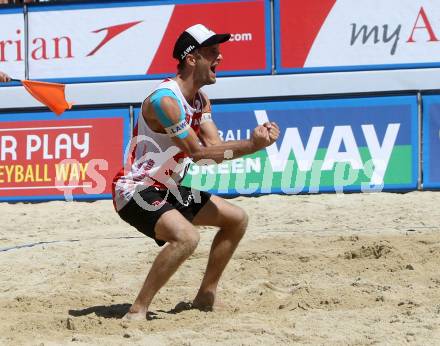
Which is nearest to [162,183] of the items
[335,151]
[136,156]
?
[136,156]

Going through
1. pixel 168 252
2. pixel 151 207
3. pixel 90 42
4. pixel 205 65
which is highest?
pixel 90 42

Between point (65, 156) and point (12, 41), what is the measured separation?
59.5 inches

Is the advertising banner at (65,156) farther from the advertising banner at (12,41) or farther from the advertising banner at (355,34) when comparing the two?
the advertising banner at (355,34)

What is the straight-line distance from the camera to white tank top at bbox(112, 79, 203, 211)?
208 inches

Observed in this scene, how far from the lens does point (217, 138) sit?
5625 millimetres

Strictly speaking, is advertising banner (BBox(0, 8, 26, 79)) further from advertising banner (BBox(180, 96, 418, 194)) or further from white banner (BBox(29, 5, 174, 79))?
advertising banner (BBox(180, 96, 418, 194))

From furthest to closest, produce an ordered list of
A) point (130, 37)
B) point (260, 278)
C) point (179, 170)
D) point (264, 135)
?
point (130, 37)
point (260, 278)
point (179, 170)
point (264, 135)

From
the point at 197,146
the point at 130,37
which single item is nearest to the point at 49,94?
the point at 197,146

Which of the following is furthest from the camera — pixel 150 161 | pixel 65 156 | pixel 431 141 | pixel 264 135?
pixel 65 156

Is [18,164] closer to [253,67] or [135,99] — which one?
[135,99]

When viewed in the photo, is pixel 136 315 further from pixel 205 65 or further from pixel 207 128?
pixel 205 65

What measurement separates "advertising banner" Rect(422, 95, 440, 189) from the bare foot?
5216 millimetres

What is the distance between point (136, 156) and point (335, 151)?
4738 mm

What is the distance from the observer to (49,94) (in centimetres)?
675
